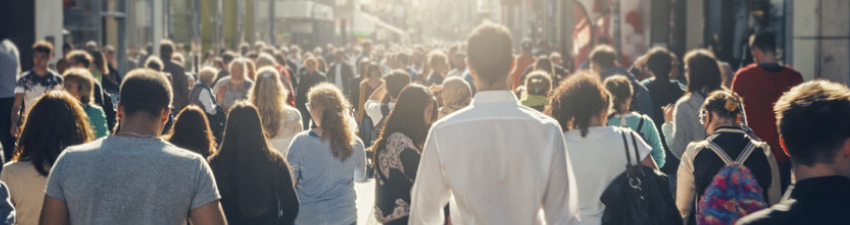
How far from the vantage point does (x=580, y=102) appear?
4.68 metres

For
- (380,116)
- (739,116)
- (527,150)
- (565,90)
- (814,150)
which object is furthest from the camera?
(380,116)

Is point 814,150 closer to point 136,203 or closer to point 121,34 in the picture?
point 136,203

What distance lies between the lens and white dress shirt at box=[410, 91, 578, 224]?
132 inches

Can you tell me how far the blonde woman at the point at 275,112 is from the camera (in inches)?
293

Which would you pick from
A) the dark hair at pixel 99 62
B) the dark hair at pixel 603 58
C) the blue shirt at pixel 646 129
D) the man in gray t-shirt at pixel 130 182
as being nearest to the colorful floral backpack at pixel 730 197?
the blue shirt at pixel 646 129

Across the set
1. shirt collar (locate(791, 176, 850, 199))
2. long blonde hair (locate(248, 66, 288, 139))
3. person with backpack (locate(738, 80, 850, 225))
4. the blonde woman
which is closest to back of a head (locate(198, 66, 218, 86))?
the blonde woman

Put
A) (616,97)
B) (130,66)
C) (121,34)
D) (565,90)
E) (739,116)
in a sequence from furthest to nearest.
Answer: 1. (121,34)
2. (130,66)
3. (616,97)
4. (739,116)
5. (565,90)

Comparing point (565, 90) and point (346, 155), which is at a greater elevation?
point (565, 90)

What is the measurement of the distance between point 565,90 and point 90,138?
2.51 meters

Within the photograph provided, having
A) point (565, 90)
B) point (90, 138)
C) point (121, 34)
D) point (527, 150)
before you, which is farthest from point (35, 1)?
point (527, 150)

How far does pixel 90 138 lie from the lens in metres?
5.33

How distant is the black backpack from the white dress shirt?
925 millimetres

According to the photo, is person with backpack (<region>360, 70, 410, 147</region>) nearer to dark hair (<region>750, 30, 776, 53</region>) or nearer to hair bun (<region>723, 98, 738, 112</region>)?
dark hair (<region>750, 30, 776, 53</region>)

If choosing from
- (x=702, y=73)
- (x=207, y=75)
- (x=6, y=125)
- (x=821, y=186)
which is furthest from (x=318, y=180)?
(x=6, y=125)
